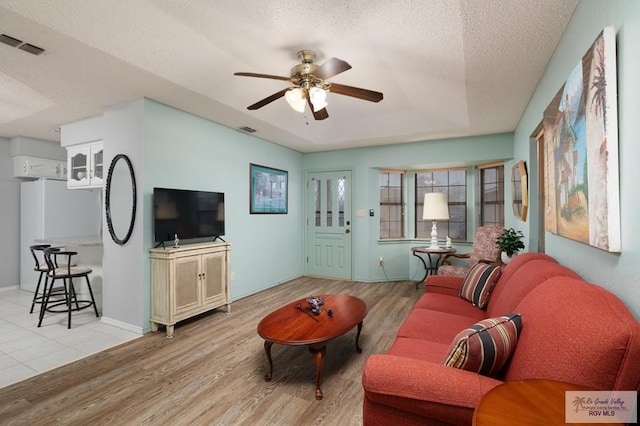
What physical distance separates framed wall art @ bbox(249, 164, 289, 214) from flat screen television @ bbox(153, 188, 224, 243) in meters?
0.78

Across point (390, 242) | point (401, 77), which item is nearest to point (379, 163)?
point (390, 242)

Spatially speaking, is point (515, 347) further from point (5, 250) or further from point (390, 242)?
point (5, 250)

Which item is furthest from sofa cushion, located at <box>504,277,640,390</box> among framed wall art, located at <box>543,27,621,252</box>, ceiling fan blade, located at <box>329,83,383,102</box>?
ceiling fan blade, located at <box>329,83,383,102</box>

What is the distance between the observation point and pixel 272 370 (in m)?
2.30

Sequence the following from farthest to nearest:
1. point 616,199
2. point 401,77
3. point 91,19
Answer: point 401,77 → point 91,19 → point 616,199

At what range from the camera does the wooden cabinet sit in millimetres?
3061

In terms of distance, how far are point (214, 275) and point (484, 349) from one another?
3016 millimetres

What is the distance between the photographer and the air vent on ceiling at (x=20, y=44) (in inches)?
80.4

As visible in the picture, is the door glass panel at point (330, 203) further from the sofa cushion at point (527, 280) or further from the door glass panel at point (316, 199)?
the sofa cushion at point (527, 280)

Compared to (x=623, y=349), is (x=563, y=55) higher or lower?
higher

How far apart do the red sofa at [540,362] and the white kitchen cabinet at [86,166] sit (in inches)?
165

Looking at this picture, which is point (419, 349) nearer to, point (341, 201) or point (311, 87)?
point (311, 87)

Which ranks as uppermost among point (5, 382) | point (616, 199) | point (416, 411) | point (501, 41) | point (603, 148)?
point (501, 41)

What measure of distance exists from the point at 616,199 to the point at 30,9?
3.13m
